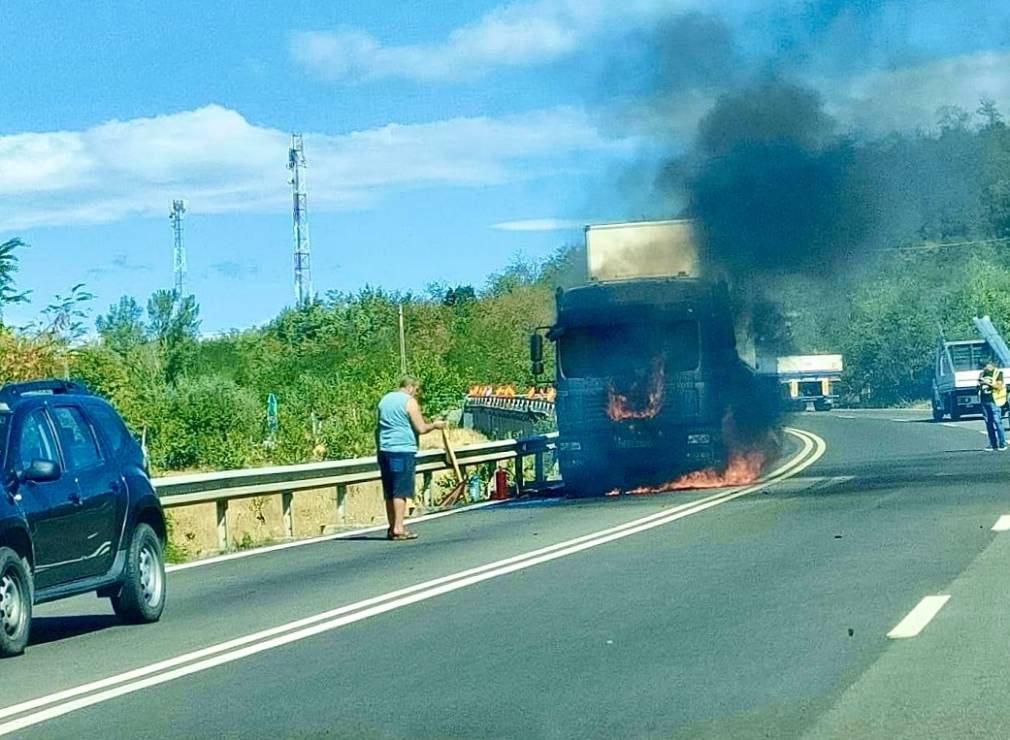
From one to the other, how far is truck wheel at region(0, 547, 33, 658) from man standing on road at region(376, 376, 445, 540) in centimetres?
830

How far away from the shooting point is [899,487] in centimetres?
2347

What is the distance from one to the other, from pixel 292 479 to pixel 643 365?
211 inches

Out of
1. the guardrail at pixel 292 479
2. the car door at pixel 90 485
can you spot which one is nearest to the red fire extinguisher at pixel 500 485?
the guardrail at pixel 292 479

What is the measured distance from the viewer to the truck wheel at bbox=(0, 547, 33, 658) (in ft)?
36.3

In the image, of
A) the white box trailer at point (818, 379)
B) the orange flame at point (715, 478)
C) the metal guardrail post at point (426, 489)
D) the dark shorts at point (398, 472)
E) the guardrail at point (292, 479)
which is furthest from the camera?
the white box trailer at point (818, 379)

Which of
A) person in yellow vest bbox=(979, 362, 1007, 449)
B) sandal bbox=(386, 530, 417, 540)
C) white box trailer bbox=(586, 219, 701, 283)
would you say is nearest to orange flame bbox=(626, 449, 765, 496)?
white box trailer bbox=(586, 219, 701, 283)

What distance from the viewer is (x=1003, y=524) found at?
680 inches

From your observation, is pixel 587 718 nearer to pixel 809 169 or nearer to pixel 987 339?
pixel 809 169

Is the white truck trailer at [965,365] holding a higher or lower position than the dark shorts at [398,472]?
higher

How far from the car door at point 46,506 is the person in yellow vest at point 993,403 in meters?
23.7

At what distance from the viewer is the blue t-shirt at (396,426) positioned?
19.6 m

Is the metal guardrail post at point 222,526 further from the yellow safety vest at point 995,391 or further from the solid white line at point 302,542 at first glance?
the yellow safety vest at point 995,391

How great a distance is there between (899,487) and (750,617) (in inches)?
492

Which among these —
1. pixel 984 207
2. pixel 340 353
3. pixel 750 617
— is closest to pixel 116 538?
pixel 750 617
